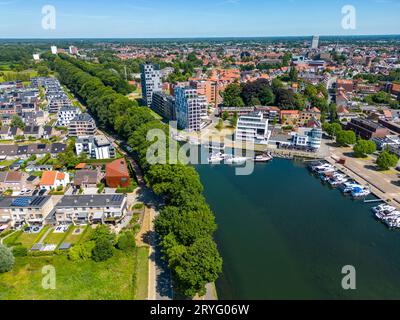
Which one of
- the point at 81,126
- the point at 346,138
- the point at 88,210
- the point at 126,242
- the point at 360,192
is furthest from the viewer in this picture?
the point at 81,126

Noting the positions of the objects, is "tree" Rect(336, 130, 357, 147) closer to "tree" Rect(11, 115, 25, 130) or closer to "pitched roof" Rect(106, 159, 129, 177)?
"pitched roof" Rect(106, 159, 129, 177)

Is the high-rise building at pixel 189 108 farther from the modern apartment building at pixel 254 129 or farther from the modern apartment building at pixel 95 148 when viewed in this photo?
the modern apartment building at pixel 95 148

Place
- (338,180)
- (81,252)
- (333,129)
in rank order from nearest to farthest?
1. (81,252)
2. (338,180)
3. (333,129)

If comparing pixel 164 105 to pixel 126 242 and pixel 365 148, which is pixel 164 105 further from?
pixel 126 242

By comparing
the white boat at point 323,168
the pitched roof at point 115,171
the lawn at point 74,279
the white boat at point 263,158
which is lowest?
the lawn at point 74,279

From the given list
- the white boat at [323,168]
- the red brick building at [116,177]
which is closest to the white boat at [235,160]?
the white boat at [323,168]

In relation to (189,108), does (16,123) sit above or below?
below

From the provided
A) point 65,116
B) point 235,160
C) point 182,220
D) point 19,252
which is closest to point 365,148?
point 235,160
